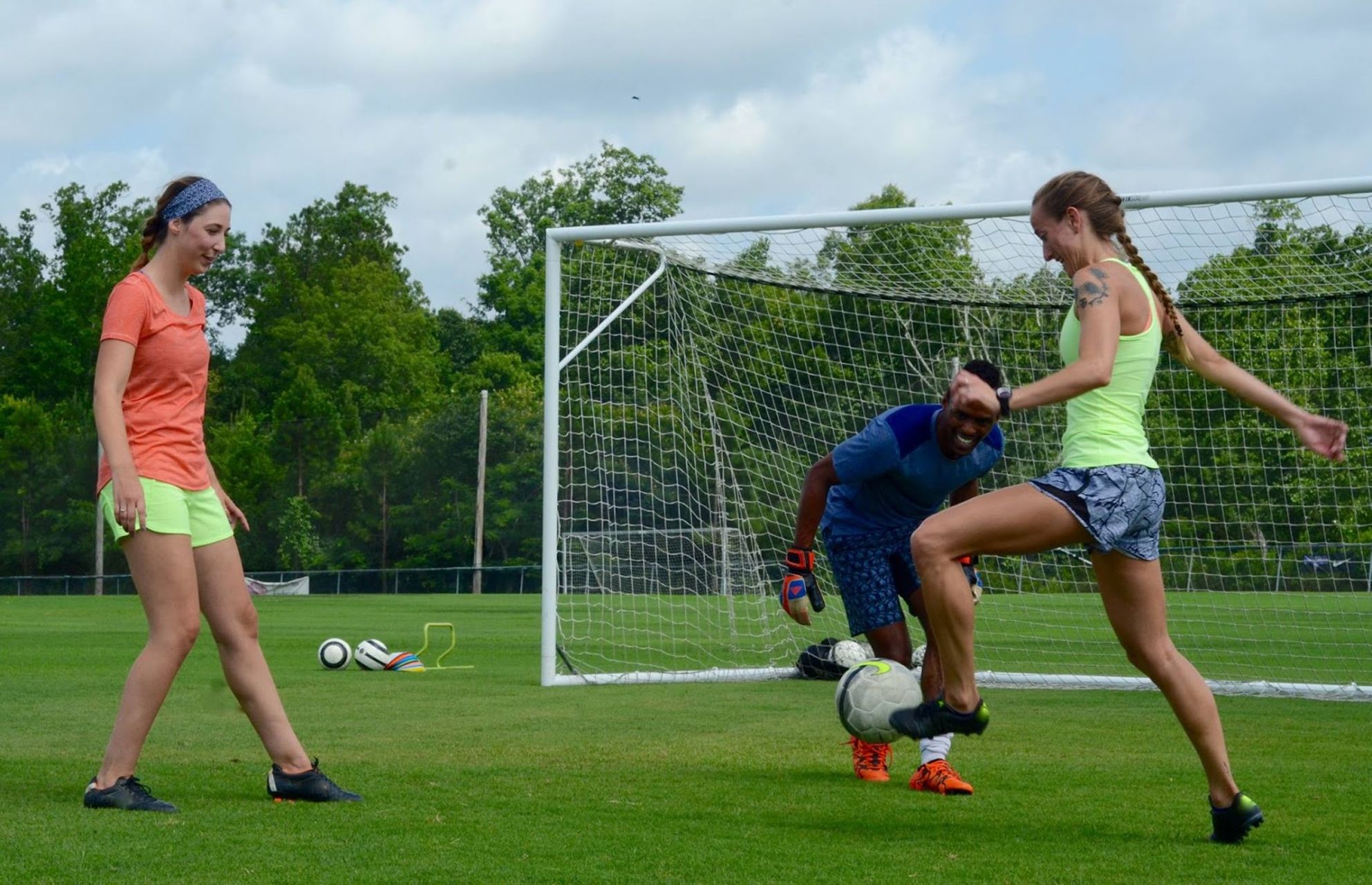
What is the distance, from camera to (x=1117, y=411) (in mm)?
4512

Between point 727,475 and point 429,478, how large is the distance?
29016mm

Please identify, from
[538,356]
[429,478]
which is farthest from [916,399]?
[538,356]

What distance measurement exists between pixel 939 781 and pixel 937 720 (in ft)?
3.97

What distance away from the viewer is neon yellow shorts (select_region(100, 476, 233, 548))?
16.0 ft

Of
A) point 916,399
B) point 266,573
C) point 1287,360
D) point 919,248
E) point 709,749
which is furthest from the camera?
point 266,573

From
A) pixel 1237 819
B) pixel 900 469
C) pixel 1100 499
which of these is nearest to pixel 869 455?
pixel 900 469

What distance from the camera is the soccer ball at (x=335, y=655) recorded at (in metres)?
11.9

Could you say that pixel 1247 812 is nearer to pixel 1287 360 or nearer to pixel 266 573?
pixel 1287 360

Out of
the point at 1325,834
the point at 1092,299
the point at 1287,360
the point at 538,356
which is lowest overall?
the point at 1325,834

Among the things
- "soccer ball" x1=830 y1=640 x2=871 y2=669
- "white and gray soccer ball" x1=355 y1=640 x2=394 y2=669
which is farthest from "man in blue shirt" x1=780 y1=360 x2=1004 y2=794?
"white and gray soccer ball" x1=355 y1=640 x2=394 y2=669

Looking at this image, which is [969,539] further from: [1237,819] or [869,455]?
[869,455]

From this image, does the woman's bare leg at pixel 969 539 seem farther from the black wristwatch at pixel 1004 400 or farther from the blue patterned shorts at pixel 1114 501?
the black wristwatch at pixel 1004 400

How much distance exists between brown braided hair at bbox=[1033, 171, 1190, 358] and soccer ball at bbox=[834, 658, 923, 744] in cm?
153

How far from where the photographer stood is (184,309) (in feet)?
17.0
